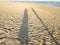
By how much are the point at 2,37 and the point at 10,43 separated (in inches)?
25.5

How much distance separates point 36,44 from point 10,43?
37.5 inches

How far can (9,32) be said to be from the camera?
6457mm

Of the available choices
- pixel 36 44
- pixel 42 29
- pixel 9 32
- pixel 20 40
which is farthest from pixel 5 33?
pixel 42 29

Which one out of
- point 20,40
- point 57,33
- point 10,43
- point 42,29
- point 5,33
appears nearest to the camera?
point 10,43

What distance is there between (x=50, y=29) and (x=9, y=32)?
220 centimetres

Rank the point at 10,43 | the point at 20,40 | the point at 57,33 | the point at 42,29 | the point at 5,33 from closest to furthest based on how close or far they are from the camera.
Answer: the point at 10,43
the point at 20,40
the point at 5,33
the point at 57,33
the point at 42,29

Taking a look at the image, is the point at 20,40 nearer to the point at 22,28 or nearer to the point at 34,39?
the point at 34,39

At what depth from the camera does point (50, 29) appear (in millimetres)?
7566

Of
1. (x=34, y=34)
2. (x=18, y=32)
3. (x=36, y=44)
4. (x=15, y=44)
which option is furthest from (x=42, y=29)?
(x=15, y=44)

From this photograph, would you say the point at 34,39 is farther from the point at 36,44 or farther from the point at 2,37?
the point at 2,37

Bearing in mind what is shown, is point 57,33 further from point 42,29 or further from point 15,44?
point 15,44

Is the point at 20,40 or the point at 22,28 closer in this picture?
the point at 20,40

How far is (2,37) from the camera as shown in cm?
580

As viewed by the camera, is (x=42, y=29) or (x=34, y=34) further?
(x=42, y=29)
